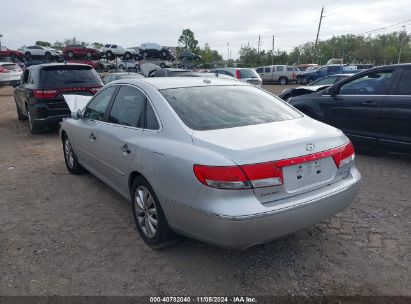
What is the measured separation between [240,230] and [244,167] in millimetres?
444

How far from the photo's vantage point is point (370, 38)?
298 ft

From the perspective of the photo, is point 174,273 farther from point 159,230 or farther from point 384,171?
point 384,171

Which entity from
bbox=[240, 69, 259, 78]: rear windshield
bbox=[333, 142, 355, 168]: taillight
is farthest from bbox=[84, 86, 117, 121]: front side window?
bbox=[240, 69, 259, 78]: rear windshield

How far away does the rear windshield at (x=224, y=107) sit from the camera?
3.10 metres

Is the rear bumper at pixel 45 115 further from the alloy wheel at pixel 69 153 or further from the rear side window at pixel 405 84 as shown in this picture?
the rear side window at pixel 405 84

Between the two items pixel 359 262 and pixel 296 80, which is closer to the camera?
pixel 359 262

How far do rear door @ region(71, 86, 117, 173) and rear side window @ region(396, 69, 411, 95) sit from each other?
4.49 m

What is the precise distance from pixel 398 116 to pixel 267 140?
3855 mm

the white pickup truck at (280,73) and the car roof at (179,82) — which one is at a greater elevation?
the car roof at (179,82)

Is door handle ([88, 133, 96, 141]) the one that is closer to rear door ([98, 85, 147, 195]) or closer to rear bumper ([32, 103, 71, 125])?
rear door ([98, 85, 147, 195])

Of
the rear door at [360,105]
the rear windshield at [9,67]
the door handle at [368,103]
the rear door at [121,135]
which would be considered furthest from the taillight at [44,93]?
the rear windshield at [9,67]

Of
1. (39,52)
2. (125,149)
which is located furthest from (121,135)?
(39,52)

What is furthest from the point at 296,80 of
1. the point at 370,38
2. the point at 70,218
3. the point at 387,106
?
the point at 370,38

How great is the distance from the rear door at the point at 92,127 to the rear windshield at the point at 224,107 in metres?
1.16
